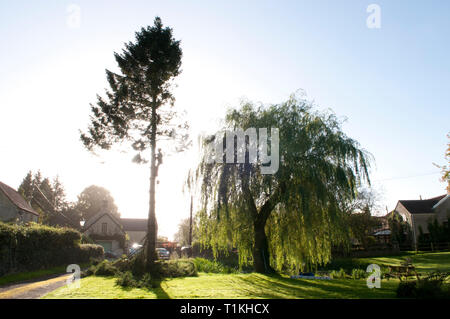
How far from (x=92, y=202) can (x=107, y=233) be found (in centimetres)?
2970

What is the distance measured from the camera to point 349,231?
40.1 ft

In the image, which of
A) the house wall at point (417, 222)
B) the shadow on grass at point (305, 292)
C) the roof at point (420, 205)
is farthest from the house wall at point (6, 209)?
the roof at point (420, 205)

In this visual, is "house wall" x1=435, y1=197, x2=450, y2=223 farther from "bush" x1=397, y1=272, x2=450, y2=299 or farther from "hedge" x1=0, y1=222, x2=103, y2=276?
"hedge" x1=0, y1=222, x2=103, y2=276

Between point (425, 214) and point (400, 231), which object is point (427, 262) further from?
point (425, 214)

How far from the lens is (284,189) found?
13258 millimetres

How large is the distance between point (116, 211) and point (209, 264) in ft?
196

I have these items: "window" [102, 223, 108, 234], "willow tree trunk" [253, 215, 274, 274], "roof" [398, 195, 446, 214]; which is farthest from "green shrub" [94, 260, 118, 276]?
"roof" [398, 195, 446, 214]

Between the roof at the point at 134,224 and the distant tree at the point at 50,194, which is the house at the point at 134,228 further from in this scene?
the distant tree at the point at 50,194

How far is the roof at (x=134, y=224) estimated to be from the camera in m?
59.9

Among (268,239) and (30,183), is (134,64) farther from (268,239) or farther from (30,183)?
(30,183)

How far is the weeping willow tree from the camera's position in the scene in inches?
485

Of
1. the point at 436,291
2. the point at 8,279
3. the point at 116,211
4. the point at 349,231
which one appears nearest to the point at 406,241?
the point at 349,231

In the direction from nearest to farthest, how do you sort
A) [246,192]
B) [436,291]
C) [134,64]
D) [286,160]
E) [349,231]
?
[436,291], [349,231], [286,160], [246,192], [134,64]

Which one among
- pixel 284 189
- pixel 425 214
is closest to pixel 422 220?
pixel 425 214
